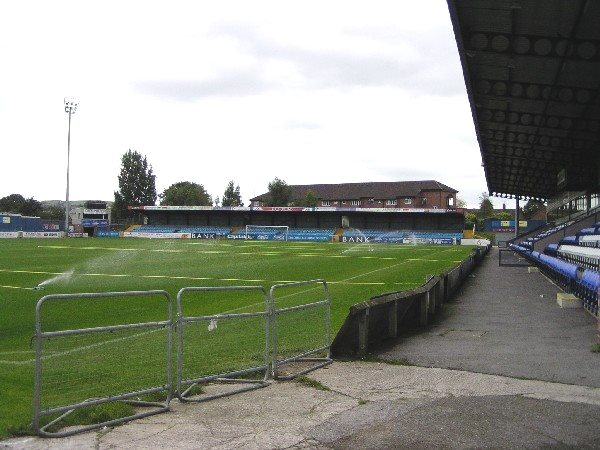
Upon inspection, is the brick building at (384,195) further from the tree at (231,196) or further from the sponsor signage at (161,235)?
the sponsor signage at (161,235)

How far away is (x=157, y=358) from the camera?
7.20 m

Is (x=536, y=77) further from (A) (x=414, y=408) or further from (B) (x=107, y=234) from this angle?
(B) (x=107, y=234)

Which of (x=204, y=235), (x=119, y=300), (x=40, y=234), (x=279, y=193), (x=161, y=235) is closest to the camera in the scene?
(x=119, y=300)

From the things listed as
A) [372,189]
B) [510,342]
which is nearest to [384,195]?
[372,189]

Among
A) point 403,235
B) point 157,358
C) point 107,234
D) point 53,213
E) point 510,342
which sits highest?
point 53,213

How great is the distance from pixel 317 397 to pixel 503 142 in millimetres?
29544

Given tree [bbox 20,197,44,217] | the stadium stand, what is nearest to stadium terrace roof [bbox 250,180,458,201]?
the stadium stand

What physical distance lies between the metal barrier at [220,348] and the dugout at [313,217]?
93.1m

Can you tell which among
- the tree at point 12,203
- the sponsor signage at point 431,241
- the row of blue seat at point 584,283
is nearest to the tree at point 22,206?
the tree at point 12,203

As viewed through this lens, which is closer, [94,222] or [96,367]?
[96,367]

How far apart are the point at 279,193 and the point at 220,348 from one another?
128872 mm

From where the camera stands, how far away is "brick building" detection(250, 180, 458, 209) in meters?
140

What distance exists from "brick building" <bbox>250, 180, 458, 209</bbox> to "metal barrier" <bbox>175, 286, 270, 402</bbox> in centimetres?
13053

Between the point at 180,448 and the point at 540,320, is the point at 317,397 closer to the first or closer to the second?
the point at 180,448
